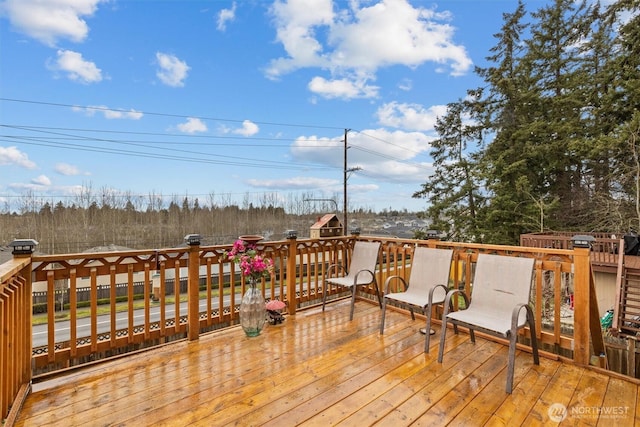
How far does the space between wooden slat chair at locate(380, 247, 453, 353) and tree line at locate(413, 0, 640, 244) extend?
9154 mm

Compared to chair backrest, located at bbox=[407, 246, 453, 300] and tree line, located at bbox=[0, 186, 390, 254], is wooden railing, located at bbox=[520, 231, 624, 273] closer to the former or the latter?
chair backrest, located at bbox=[407, 246, 453, 300]

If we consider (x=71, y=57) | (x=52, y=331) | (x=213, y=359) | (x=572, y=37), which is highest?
(x=572, y=37)

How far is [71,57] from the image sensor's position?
8648 millimetres

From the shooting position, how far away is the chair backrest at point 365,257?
404 centimetres

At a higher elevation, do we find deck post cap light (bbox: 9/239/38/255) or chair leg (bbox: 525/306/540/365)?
deck post cap light (bbox: 9/239/38/255)

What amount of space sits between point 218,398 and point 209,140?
18.7 metres

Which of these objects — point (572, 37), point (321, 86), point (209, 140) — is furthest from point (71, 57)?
point (572, 37)

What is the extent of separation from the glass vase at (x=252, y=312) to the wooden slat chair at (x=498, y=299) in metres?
1.84

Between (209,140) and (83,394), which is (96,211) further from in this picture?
(83,394)

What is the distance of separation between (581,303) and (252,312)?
→ 3.10 m

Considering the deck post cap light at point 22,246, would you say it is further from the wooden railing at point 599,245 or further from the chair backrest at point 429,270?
the wooden railing at point 599,245

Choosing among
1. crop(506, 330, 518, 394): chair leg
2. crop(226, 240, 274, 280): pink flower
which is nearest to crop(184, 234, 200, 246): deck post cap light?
crop(226, 240, 274, 280): pink flower

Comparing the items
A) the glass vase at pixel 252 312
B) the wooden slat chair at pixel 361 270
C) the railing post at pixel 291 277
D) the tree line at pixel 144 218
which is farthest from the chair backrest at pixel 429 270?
the tree line at pixel 144 218

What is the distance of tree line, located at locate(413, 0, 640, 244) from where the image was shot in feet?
30.8
